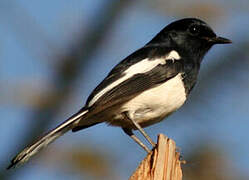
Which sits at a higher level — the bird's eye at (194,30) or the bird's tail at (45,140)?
the bird's eye at (194,30)

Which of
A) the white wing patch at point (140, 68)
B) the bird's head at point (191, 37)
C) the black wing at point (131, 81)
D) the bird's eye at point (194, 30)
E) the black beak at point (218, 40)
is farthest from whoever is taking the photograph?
the bird's eye at point (194, 30)

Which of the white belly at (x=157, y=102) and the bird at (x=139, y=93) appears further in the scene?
the white belly at (x=157, y=102)

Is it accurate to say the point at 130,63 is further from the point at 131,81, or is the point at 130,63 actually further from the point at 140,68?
the point at 131,81

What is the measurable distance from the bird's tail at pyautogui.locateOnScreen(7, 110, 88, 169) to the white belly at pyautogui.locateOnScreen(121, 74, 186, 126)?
504mm

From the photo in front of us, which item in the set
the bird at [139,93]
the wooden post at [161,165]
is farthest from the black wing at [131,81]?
the wooden post at [161,165]

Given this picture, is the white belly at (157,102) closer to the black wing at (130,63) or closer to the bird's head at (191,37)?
the black wing at (130,63)

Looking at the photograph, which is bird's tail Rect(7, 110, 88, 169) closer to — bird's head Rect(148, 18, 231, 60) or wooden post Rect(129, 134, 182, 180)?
wooden post Rect(129, 134, 182, 180)

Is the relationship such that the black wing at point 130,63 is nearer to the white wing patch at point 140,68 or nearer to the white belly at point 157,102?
the white wing patch at point 140,68

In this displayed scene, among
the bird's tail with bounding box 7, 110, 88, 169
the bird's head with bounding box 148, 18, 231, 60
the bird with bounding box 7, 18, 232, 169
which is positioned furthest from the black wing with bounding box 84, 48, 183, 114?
the bird's head with bounding box 148, 18, 231, 60

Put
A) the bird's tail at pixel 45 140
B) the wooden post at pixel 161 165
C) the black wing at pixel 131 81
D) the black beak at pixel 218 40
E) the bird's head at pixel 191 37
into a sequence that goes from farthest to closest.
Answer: the bird's head at pixel 191 37 < the black beak at pixel 218 40 < the black wing at pixel 131 81 < the bird's tail at pixel 45 140 < the wooden post at pixel 161 165

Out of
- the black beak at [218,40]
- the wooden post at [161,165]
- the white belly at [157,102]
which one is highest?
the black beak at [218,40]

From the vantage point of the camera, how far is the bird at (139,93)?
4.82 metres

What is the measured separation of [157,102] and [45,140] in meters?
1.05

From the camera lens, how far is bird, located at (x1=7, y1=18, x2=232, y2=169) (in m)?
4.82
